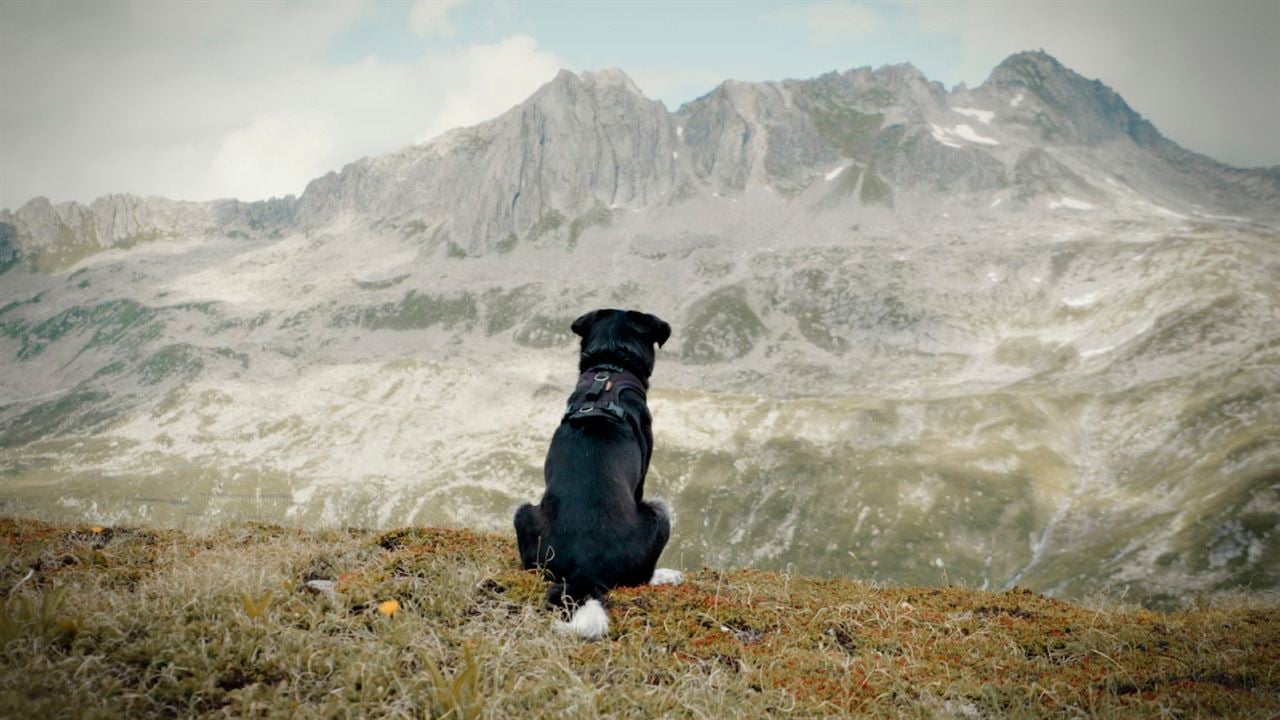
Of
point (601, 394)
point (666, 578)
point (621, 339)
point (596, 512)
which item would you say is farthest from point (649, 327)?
point (596, 512)

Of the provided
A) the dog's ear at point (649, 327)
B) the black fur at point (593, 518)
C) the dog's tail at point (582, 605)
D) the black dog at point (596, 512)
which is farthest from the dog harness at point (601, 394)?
the dog's tail at point (582, 605)

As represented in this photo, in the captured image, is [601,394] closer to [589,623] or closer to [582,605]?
[582,605]

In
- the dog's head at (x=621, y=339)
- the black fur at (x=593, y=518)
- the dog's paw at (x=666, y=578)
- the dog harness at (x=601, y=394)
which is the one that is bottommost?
the dog's paw at (x=666, y=578)

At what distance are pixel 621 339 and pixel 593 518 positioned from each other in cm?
362

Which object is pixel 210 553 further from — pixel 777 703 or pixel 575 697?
pixel 777 703

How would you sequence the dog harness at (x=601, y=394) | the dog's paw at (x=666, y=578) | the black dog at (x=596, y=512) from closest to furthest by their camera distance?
the black dog at (x=596, y=512)
the dog harness at (x=601, y=394)
the dog's paw at (x=666, y=578)

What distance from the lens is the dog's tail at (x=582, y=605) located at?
6.39m

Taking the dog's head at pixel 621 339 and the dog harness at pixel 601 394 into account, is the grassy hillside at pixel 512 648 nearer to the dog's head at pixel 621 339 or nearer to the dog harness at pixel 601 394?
the dog harness at pixel 601 394

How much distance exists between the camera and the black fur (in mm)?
7297

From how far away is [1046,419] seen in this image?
16462 centimetres

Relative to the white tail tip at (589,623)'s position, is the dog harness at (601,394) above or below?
above

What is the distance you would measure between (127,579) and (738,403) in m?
196

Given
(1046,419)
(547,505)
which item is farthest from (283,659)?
(1046,419)

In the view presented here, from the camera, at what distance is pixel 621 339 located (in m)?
10.5
